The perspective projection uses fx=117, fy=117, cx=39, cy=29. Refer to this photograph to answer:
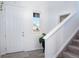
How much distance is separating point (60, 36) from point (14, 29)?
273 cm

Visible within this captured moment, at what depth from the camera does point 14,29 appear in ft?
19.4

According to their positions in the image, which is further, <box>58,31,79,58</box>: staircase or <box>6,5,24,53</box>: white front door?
<box>6,5,24,53</box>: white front door

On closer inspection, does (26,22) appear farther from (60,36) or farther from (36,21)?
(60,36)

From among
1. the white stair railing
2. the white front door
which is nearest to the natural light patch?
the white front door

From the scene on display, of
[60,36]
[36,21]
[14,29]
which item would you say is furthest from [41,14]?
[60,36]

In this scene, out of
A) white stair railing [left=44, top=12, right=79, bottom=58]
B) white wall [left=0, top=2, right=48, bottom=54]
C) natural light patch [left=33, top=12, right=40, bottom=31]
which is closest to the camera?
white stair railing [left=44, top=12, right=79, bottom=58]

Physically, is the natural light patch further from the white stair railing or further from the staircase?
the staircase

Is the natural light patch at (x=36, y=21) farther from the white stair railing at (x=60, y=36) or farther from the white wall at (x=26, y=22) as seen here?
the white stair railing at (x=60, y=36)

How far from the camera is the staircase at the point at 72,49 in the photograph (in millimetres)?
3639

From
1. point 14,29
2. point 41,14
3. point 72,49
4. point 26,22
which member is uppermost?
point 41,14

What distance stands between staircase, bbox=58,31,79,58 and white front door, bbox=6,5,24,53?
276 centimetres

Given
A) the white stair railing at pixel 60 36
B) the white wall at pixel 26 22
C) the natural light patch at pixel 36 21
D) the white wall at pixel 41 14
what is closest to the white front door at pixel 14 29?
the white wall at pixel 26 22

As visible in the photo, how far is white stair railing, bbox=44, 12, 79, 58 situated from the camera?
3.75 m

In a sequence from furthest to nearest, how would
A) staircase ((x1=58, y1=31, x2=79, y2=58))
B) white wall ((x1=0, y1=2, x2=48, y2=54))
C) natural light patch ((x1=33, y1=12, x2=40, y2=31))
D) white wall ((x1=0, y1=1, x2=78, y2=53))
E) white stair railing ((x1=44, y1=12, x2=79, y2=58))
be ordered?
1. natural light patch ((x1=33, y1=12, x2=40, y2=31))
2. white wall ((x1=0, y1=1, x2=78, y2=53))
3. white wall ((x1=0, y1=2, x2=48, y2=54))
4. white stair railing ((x1=44, y1=12, x2=79, y2=58))
5. staircase ((x1=58, y1=31, x2=79, y2=58))
